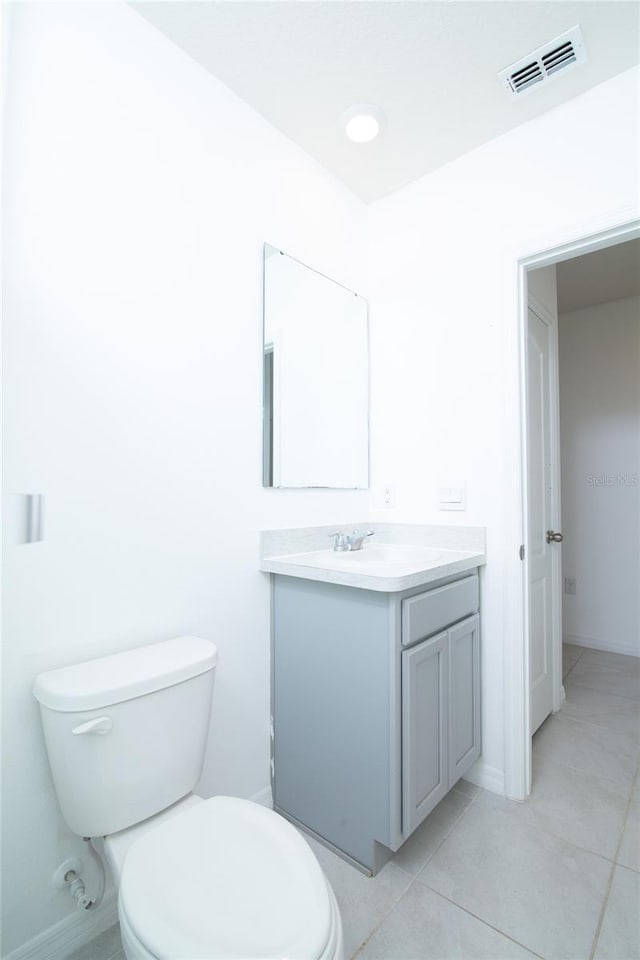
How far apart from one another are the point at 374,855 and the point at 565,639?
108 inches

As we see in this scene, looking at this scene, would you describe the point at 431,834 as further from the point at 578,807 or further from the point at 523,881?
the point at 578,807

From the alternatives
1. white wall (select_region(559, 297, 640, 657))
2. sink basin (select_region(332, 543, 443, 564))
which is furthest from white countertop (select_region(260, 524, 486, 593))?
white wall (select_region(559, 297, 640, 657))

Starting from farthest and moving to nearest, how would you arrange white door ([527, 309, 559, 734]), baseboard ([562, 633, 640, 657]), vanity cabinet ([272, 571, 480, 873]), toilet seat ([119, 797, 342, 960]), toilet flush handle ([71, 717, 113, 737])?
1. baseboard ([562, 633, 640, 657])
2. white door ([527, 309, 559, 734])
3. vanity cabinet ([272, 571, 480, 873])
4. toilet flush handle ([71, 717, 113, 737])
5. toilet seat ([119, 797, 342, 960])

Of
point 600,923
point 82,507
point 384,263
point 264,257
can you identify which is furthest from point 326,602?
point 384,263

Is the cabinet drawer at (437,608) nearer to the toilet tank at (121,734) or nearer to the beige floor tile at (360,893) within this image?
the toilet tank at (121,734)

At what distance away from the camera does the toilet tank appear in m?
0.95

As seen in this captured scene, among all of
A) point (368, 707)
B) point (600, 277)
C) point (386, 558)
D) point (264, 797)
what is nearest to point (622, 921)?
point (368, 707)

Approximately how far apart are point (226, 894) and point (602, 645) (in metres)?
3.34

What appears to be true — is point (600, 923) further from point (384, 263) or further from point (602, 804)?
point (384, 263)

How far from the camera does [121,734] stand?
98 cm

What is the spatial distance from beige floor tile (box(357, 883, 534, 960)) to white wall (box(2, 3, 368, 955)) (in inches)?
22.8

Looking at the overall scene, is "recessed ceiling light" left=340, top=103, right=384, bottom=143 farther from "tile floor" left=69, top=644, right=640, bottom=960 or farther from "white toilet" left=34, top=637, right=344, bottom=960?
"tile floor" left=69, top=644, right=640, bottom=960

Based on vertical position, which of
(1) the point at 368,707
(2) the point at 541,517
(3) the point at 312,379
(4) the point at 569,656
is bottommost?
(4) the point at 569,656

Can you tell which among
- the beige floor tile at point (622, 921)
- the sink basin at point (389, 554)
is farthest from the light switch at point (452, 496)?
the beige floor tile at point (622, 921)
